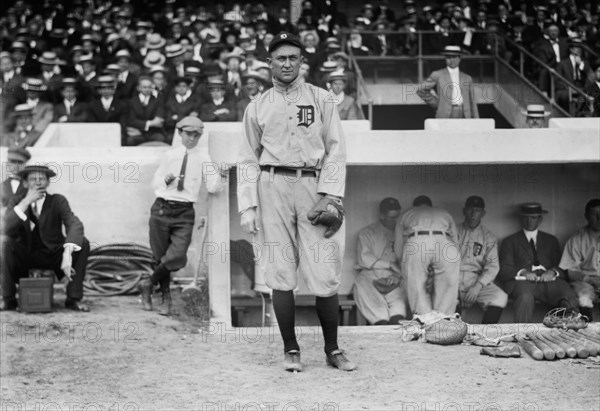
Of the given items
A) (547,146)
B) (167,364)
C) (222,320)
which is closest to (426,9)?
(547,146)

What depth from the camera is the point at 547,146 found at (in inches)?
347

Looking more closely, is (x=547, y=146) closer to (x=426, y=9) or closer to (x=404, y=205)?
(x=404, y=205)

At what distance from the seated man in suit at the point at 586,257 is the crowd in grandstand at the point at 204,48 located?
2083 mm

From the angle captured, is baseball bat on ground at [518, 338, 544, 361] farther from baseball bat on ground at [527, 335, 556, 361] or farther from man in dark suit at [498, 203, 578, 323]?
man in dark suit at [498, 203, 578, 323]

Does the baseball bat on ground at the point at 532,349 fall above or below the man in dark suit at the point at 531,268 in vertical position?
below

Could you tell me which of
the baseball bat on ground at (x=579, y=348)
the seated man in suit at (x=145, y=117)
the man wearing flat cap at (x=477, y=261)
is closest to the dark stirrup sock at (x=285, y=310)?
the baseball bat on ground at (x=579, y=348)

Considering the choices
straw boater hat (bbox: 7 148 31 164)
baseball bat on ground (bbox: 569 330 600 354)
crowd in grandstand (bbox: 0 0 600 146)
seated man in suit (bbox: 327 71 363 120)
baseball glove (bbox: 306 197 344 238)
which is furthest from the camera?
crowd in grandstand (bbox: 0 0 600 146)

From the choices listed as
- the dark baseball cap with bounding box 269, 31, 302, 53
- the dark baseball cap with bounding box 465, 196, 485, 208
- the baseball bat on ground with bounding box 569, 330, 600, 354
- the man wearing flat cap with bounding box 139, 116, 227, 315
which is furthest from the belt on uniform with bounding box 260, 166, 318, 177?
the dark baseball cap with bounding box 465, 196, 485, 208

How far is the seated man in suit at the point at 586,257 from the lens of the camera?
975 centimetres

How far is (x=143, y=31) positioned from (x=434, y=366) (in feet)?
33.1

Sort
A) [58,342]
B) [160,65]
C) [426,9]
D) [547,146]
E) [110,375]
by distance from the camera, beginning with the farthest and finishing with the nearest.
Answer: [426,9] → [160,65] → [547,146] → [58,342] → [110,375]

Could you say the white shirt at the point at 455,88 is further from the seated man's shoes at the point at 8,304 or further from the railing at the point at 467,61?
the seated man's shoes at the point at 8,304

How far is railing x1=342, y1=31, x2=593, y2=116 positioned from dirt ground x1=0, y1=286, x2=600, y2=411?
6.78m

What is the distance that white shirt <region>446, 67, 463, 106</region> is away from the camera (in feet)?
38.4
